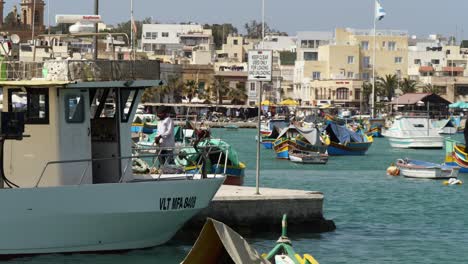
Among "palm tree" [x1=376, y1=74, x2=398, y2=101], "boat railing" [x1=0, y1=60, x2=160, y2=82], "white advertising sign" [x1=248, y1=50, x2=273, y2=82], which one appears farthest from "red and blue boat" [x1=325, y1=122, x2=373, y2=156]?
"palm tree" [x1=376, y1=74, x2=398, y2=101]

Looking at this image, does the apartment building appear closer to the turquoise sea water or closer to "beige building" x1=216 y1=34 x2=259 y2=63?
"beige building" x1=216 y1=34 x2=259 y2=63

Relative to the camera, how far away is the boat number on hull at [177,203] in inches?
870

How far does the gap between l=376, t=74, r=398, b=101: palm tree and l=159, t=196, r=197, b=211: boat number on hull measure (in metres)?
132

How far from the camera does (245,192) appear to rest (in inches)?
1005

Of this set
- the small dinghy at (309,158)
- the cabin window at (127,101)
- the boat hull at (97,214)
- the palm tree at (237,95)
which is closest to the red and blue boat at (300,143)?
the small dinghy at (309,158)

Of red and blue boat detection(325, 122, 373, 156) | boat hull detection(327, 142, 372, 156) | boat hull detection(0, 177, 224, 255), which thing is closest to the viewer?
boat hull detection(0, 177, 224, 255)

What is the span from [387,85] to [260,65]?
428 feet

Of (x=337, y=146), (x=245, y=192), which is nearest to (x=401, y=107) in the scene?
(x=337, y=146)

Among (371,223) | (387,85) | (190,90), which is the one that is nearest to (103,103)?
(371,223)

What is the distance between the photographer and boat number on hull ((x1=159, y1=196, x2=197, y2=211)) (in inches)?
870

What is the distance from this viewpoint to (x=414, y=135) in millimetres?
86875

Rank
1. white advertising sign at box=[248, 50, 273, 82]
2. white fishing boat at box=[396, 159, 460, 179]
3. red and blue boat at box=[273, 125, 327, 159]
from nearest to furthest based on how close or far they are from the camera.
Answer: white advertising sign at box=[248, 50, 273, 82] < white fishing boat at box=[396, 159, 460, 179] < red and blue boat at box=[273, 125, 327, 159]

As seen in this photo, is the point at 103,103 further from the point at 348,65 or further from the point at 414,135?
the point at 348,65

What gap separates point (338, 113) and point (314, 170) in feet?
288
